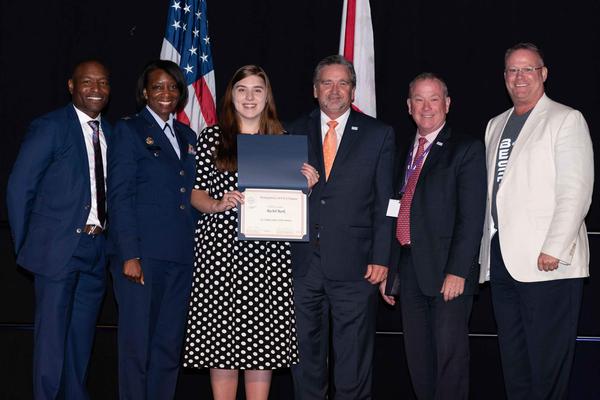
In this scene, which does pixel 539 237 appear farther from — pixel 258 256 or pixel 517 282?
pixel 258 256

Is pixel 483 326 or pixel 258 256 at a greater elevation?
pixel 258 256

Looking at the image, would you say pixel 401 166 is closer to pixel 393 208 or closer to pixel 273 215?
pixel 393 208

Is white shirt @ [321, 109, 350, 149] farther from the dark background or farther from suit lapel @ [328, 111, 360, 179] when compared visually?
the dark background

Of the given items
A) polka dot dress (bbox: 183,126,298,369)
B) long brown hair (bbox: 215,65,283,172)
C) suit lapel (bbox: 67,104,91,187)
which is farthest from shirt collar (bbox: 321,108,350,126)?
suit lapel (bbox: 67,104,91,187)

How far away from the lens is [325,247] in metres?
3.92

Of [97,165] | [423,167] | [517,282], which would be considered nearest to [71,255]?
[97,165]

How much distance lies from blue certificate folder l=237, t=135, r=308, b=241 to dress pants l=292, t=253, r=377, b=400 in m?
0.40

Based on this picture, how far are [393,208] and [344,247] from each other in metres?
0.34

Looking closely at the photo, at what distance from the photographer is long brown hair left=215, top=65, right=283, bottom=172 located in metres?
3.82

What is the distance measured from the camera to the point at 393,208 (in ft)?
13.1

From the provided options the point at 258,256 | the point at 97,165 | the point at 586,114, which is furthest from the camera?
the point at 586,114

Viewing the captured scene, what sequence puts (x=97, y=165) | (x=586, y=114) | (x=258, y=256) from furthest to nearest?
(x=586, y=114) → (x=97, y=165) → (x=258, y=256)

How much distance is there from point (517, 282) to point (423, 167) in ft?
2.49

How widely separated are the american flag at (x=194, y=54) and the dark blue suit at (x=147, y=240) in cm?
88
